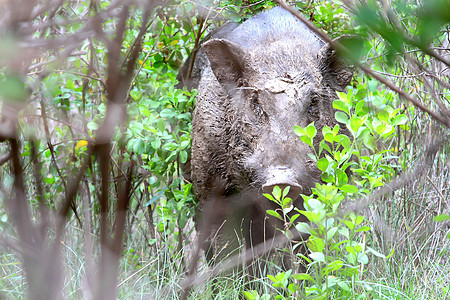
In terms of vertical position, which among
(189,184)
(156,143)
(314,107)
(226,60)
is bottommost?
(189,184)

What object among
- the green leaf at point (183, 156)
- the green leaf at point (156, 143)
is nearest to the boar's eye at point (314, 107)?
the green leaf at point (183, 156)

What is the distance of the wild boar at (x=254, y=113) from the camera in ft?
11.4

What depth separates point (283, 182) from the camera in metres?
2.99

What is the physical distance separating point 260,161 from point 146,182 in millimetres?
1428

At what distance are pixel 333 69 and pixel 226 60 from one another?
753 millimetres

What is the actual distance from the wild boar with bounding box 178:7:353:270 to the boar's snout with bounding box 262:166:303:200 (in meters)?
0.20

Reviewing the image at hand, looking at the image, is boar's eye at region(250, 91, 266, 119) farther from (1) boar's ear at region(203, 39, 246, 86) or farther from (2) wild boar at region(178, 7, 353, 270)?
(1) boar's ear at region(203, 39, 246, 86)

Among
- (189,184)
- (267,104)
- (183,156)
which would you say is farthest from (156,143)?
(267,104)

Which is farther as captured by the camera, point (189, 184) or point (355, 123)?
point (189, 184)

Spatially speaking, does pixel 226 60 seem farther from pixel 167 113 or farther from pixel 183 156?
pixel 183 156

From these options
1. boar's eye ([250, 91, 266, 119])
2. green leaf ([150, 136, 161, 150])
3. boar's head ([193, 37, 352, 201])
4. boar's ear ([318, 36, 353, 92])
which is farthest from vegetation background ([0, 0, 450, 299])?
boar's eye ([250, 91, 266, 119])

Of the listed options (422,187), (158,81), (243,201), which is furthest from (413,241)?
(158,81)

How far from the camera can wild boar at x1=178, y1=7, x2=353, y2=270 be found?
348cm

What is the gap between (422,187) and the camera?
3984 millimetres
